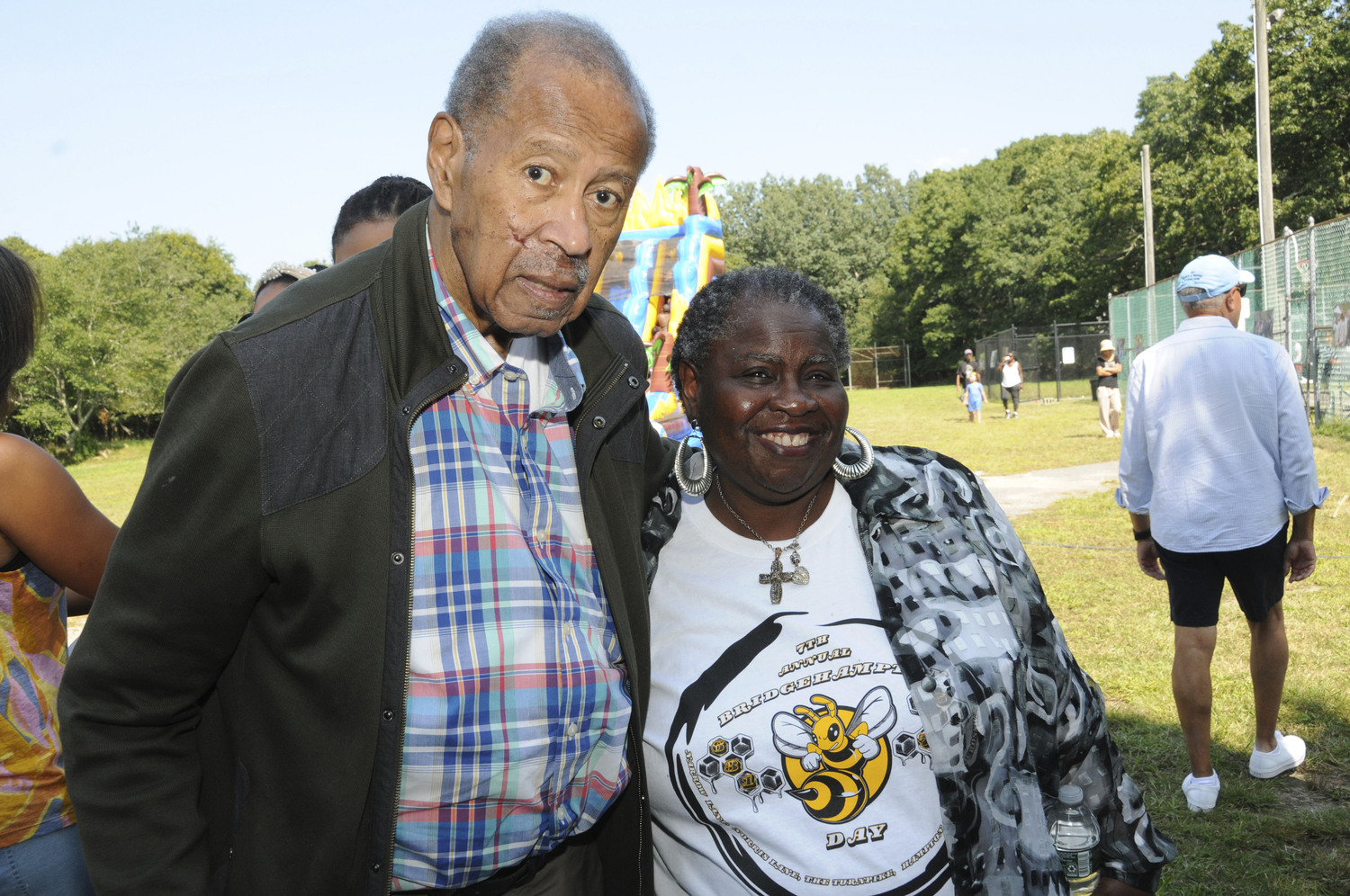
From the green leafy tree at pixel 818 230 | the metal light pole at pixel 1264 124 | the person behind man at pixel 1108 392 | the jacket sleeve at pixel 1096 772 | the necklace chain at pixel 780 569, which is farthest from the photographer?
the green leafy tree at pixel 818 230

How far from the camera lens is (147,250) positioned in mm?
52031

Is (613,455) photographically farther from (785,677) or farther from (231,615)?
(231,615)

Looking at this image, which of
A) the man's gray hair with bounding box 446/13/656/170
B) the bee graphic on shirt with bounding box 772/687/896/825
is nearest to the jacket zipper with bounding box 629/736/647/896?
the bee graphic on shirt with bounding box 772/687/896/825

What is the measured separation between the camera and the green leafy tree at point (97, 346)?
36.7 metres

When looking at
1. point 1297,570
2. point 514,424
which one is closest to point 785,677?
point 514,424

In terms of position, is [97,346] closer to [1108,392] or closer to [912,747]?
[1108,392]

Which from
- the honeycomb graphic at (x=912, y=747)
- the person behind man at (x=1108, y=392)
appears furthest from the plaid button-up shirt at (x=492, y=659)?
the person behind man at (x=1108, y=392)

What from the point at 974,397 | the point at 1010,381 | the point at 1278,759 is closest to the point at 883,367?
the point at 1010,381

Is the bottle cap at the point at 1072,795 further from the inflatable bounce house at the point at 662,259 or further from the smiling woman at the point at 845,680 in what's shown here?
the inflatable bounce house at the point at 662,259

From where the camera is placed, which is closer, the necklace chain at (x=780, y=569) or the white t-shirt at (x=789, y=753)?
the white t-shirt at (x=789, y=753)

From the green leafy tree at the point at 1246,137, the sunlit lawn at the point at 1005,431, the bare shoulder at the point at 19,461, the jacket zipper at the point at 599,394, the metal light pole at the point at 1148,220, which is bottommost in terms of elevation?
the sunlit lawn at the point at 1005,431

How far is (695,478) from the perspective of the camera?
2.51 m

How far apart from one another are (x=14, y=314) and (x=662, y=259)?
11130mm

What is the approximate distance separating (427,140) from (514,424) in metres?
0.56
